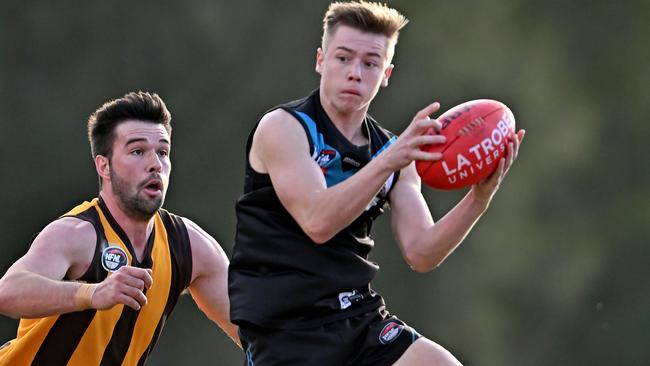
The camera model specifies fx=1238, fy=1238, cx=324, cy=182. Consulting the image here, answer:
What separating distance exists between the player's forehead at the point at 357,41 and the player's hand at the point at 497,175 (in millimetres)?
608

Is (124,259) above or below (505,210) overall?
above

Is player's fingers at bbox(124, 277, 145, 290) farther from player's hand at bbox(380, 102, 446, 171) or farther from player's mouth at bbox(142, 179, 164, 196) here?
player's hand at bbox(380, 102, 446, 171)

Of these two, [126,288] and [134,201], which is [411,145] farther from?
[134,201]

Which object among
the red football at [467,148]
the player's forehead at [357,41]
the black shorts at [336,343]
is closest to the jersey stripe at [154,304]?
the black shorts at [336,343]

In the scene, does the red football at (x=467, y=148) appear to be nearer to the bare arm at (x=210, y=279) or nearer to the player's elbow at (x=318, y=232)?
the player's elbow at (x=318, y=232)

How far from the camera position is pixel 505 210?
1298 cm

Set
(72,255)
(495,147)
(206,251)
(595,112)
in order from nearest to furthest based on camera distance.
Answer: (495,147)
(72,255)
(206,251)
(595,112)

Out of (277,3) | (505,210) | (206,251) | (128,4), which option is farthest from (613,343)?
(206,251)

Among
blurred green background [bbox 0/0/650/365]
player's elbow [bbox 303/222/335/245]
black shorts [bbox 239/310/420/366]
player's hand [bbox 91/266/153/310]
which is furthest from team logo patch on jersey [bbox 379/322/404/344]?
blurred green background [bbox 0/0/650/365]

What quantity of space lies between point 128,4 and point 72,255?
7.56 metres

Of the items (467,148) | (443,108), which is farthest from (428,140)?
(443,108)

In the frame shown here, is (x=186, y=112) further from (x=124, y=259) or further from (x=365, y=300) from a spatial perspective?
(x=365, y=300)

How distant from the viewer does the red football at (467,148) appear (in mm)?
4066

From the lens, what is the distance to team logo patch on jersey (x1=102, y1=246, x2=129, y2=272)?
530 centimetres
